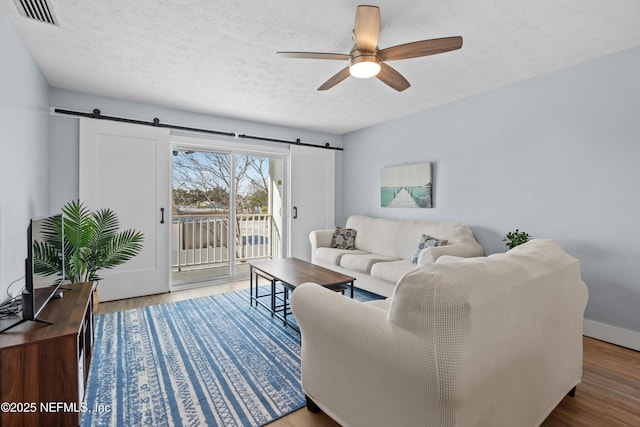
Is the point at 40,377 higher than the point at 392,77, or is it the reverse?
the point at 392,77

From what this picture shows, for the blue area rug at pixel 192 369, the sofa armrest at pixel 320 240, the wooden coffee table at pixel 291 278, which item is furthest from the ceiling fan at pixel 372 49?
the sofa armrest at pixel 320 240

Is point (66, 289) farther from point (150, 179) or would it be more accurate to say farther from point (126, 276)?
point (150, 179)

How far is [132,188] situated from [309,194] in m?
2.61

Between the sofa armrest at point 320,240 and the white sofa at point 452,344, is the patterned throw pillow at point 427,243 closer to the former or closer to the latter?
the sofa armrest at point 320,240

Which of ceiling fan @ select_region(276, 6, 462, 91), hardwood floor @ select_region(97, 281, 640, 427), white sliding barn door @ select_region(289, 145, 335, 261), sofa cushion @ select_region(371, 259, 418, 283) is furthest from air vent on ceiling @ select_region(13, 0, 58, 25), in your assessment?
sofa cushion @ select_region(371, 259, 418, 283)

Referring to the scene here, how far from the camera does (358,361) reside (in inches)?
51.6

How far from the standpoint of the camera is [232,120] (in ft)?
14.8

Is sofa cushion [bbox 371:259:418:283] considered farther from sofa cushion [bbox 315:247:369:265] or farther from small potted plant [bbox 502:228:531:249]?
small potted plant [bbox 502:228:531:249]

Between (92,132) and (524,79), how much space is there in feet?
15.6

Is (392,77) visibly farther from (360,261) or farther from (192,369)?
(192,369)

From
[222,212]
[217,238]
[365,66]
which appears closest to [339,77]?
[365,66]

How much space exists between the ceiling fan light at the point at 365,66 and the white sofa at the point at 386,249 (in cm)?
175

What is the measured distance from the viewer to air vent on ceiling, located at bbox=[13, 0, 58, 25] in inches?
75.0

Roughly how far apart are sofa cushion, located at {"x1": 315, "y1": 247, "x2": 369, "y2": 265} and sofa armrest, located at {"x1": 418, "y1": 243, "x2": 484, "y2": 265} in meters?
1.24
